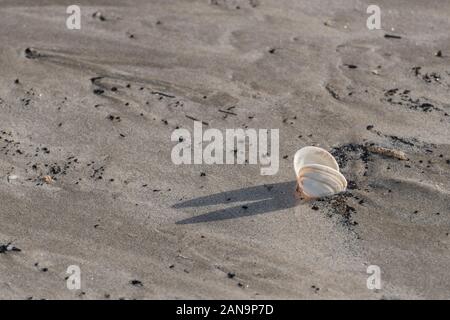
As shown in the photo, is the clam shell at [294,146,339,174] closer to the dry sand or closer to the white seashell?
the white seashell

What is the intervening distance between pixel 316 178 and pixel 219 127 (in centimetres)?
127

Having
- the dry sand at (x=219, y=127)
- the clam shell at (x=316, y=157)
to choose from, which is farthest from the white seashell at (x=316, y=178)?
the dry sand at (x=219, y=127)

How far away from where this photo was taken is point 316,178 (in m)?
6.04

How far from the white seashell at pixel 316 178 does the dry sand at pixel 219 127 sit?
0.39ft

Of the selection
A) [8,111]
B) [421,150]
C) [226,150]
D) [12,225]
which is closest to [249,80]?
[226,150]

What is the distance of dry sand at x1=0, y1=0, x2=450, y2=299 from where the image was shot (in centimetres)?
555

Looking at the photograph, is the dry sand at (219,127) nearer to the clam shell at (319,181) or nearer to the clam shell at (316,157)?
the clam shell at (319,181)

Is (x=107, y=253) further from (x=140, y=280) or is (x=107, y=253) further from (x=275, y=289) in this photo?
(x=275, y=289)

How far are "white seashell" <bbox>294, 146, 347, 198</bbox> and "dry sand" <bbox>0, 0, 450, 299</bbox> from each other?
0.12 m

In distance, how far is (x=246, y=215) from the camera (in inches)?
237

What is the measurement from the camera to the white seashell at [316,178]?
238 inches

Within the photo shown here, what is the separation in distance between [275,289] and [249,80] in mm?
2759

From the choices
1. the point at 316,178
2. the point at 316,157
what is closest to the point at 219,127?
the point at 316,157

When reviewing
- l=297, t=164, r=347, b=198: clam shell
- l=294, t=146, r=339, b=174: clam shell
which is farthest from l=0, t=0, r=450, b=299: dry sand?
l=294, t=146, r=339, b=174: clam shell
